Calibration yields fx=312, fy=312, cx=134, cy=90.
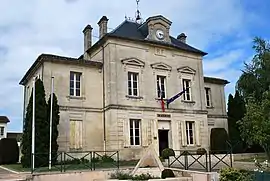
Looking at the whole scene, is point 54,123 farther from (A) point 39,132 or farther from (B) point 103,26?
(B) point 103,26

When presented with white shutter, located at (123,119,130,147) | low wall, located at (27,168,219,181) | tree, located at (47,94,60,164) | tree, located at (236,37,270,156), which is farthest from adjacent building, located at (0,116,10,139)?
low wall, located at (27,168,219,181)

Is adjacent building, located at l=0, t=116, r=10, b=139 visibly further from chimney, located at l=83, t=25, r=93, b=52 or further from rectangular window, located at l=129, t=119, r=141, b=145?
rectangular window, located at l=129, t=119, r=141, b=145

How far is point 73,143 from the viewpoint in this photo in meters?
19.8

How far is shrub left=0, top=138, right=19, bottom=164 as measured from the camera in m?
23.5

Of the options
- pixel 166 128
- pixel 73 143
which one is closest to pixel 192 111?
pixel 166 128

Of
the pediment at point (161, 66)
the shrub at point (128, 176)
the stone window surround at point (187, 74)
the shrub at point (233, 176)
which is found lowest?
the shrub at point (128, 176)

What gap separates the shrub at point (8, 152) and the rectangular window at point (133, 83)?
10.5 m

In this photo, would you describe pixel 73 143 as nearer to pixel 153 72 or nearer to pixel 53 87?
pixel 53 87

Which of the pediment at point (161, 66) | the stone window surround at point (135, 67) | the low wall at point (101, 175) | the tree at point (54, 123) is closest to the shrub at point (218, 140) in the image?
the pediment at point (161, 66)

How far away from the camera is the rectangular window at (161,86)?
22.4m

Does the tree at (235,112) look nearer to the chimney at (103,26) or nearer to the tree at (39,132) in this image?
the chimney at (103,26)

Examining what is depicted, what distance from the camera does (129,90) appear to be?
69.9ft

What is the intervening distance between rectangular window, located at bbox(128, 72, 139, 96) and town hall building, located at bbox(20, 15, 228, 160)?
0.07 meters

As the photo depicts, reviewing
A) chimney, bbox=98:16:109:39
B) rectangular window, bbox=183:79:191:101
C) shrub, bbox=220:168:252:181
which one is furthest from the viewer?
rectangular window, bbox=183:79:191:101
